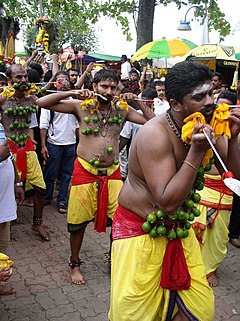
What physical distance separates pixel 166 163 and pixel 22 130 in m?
3.22

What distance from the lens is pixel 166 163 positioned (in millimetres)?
2221

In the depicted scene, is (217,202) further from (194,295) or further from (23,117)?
(23,117)

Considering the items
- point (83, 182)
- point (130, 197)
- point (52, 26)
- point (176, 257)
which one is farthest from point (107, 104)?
point (52, 26)

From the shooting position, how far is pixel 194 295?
244 cm

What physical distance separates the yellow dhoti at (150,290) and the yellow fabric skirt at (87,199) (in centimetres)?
150

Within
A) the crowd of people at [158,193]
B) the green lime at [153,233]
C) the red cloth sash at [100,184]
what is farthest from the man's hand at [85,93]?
the green lime at [153,233]

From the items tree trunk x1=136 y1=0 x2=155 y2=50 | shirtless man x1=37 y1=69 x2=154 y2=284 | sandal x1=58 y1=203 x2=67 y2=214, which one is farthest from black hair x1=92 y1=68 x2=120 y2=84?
tree trunk x1=136 y1=0 x2=155 y2=50

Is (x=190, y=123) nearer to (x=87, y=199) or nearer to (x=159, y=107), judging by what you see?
(x=87, y=199)

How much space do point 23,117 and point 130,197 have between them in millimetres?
2882

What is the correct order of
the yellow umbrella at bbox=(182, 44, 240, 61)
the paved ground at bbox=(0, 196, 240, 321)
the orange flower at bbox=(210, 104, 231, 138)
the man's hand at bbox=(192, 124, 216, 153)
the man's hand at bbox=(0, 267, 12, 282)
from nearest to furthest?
the man's hand at bbox=(192, 124, 216, 153) → the orange flower at bbox=(210, 104, 231, 138) → the man's hand at bbox=(0, 267, 12, 282) → the paved ground at bbox=(0, 196, 240, 321) → the yellow umbrella at bbox=(182, 44, 240, 61)

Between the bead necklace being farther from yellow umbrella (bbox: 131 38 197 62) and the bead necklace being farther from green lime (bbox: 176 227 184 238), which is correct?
yellow umbrella (bbox: 131 38 197 62)

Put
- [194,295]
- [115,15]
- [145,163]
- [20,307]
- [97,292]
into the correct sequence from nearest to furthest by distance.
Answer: [145,163] < [194,295] < [20,307] < [97,292] < [115,15]

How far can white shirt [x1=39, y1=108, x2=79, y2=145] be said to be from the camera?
5.98m

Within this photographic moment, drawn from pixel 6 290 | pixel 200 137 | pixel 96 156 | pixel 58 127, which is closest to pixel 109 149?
pixel 96 156
